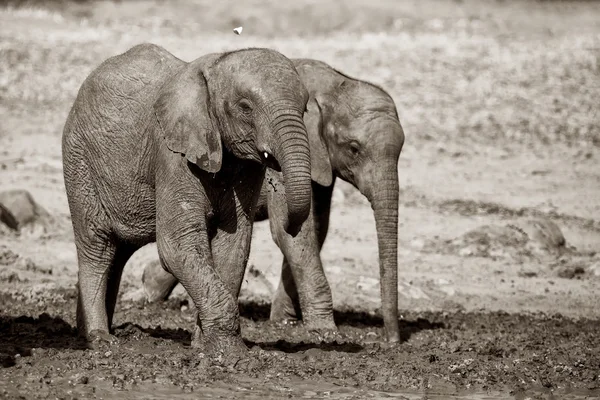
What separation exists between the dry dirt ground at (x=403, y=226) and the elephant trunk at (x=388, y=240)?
27 cm

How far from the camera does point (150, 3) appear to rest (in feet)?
96.2

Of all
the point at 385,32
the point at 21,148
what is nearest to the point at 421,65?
the point at 385,32

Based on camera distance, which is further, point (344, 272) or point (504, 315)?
point (344, 272)

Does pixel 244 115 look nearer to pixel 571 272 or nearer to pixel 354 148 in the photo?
pixel 354 148

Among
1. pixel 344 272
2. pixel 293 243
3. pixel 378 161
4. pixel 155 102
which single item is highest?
pixel 155 102

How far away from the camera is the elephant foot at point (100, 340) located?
28.8ft

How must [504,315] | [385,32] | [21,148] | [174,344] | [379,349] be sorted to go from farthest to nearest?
[385,32]
[21,148]
[504,315]
[379,349]
[174,344]

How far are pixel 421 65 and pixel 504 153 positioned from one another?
4.23 meters

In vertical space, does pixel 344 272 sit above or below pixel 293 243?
below

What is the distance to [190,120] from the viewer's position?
7996mm

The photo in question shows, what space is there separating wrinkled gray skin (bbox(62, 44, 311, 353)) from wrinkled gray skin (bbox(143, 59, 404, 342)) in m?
1.78

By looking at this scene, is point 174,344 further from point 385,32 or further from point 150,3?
point 150,3

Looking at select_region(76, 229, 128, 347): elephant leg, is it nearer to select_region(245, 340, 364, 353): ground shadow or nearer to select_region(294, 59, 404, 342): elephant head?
select_region(245, 340, 364, 353): ground shadow

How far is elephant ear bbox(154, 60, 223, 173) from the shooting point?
7.91 meters
